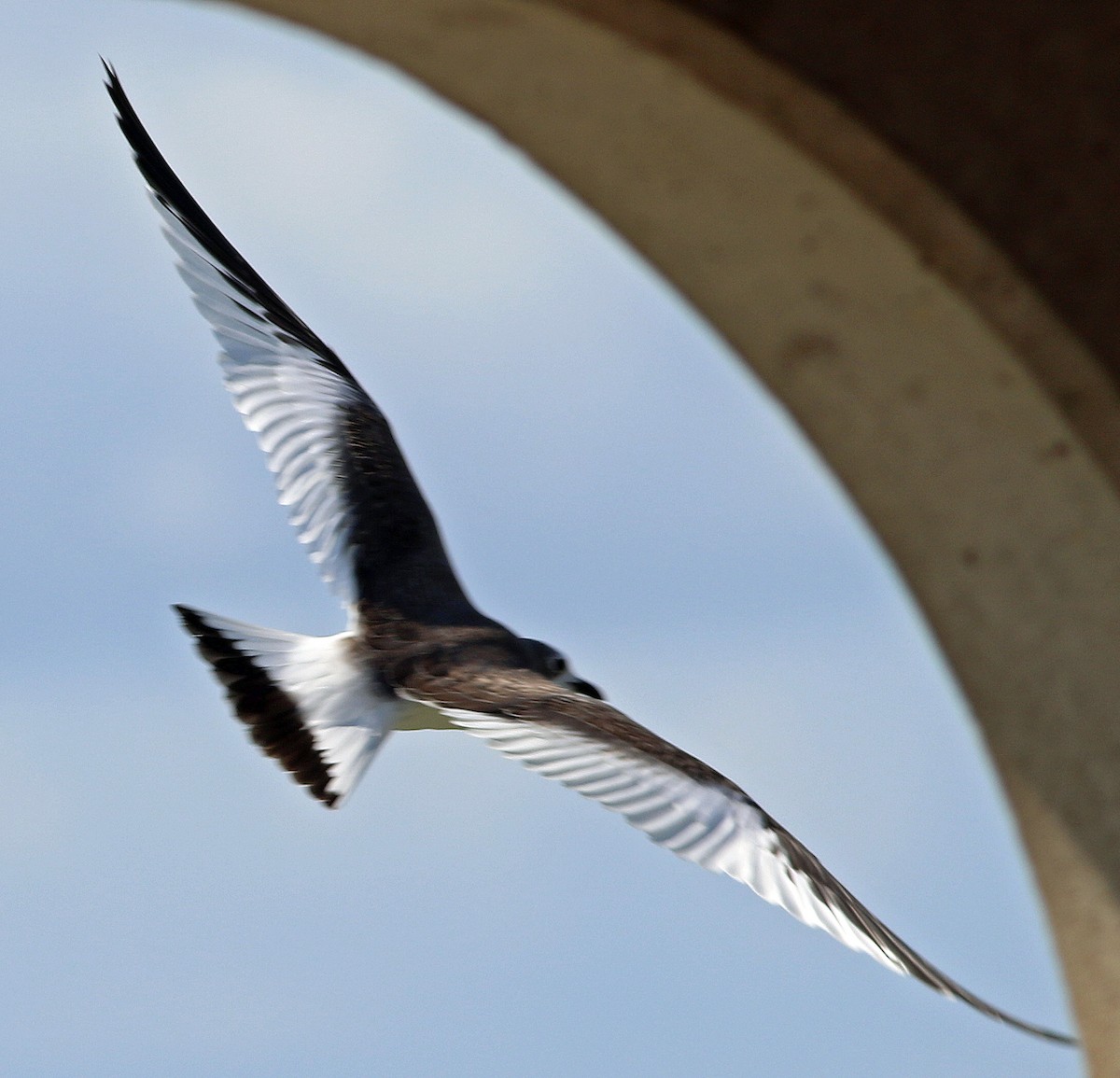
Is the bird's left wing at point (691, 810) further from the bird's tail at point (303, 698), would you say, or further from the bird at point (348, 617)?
the bird's tail at point (303, 698)

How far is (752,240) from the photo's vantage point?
1.52 m

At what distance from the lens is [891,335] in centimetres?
154

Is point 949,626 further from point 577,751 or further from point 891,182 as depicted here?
point 577,751


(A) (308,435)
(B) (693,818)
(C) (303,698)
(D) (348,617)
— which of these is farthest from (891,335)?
(A) (308,435)

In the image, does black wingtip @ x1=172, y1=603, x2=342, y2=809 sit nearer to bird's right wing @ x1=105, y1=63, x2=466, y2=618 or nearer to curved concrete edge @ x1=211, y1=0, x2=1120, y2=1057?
bird's right wing @ x1=105, y1=63, x2=466, y2=618

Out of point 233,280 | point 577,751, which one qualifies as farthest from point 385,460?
point 577,751

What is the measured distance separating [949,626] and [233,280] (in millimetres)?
4383

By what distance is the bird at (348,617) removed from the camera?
166 inches

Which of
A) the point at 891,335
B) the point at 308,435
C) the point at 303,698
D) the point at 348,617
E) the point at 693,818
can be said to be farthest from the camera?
the point at 308,435

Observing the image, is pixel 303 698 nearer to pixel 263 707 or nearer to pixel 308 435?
pixel 263 707

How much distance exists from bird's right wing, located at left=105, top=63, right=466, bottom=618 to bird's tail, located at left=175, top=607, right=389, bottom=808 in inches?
11.0

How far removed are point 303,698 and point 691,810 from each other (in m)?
2.02

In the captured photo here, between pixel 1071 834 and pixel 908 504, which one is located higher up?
pixel 908 504

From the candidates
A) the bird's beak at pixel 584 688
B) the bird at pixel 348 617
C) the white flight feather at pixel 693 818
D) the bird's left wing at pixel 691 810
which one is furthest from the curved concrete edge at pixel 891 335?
the bird's beak at pixel 584 688
